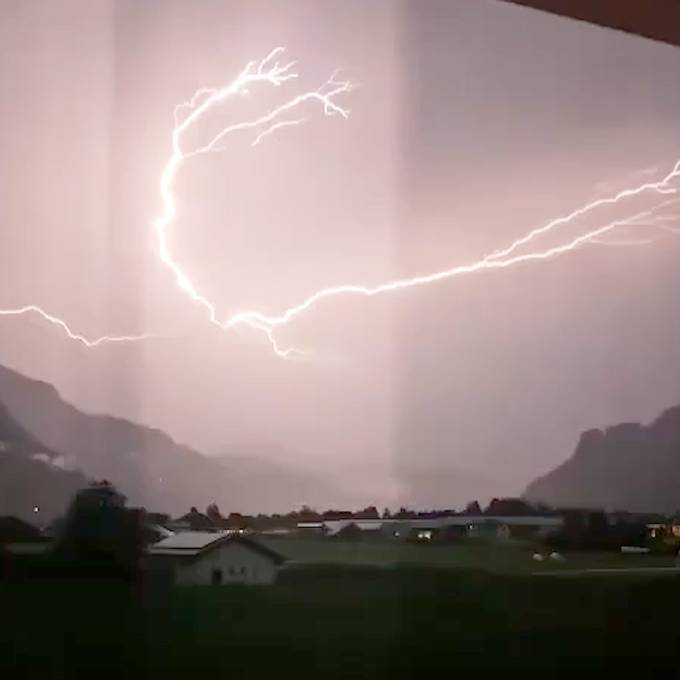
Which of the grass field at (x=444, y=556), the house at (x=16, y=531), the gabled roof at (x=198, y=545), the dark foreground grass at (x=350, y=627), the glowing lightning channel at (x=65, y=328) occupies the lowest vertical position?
the dark foreground grass at (x=350, y=627)

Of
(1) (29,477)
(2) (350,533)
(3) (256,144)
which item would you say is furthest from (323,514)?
(3) (256,144)

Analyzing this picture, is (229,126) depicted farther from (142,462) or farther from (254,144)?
(142,462)

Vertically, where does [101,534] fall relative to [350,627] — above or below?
above

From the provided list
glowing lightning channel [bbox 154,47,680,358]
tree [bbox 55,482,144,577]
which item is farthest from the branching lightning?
tree [bbox 55,482,144,577]

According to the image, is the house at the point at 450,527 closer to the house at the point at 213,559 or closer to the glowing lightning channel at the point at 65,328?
the house at the point at 213,559

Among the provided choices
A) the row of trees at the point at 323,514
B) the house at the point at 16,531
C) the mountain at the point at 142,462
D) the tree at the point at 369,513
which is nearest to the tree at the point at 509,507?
the row of trees at the point at 323,514

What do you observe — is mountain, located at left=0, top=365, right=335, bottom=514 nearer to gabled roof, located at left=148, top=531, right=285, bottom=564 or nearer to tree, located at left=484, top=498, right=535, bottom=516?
gabled roof, located at left=148, top=531, right=285, bottom=564
